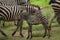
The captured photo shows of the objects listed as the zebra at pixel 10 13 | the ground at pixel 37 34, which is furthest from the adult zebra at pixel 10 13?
the ground at pixel 37 34

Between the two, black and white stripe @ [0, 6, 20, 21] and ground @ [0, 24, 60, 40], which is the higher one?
black and white stripe @ [0, 6, 20, 21]

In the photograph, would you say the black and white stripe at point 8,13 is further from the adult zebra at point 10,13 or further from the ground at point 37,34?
the ground at point 37,34

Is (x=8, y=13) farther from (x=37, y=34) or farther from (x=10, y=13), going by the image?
(x=37, y=34)

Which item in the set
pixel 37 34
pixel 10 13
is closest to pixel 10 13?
pixel 10 13

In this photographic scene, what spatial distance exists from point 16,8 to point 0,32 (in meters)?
0.91

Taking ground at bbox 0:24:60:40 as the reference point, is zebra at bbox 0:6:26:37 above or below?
above

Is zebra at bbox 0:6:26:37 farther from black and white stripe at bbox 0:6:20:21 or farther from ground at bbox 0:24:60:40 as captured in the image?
ground at bbox 0:24:60:40

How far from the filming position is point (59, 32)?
9.67 meters

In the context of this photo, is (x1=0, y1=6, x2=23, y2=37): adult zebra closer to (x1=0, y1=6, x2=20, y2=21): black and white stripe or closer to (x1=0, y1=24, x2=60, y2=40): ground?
(x1=0, y1=6, x2=20, y2=21): black and white stripe

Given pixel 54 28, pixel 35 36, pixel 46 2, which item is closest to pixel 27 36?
pixel 35 36

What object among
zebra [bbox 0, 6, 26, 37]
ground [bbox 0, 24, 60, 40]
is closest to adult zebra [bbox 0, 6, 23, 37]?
zebra [bbox 0, 6, 26, 37]

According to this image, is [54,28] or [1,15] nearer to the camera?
[1,15]

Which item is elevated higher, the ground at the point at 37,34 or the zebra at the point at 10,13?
the zebra at the point at 10,13

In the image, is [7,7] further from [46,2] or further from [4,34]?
[46,2]
